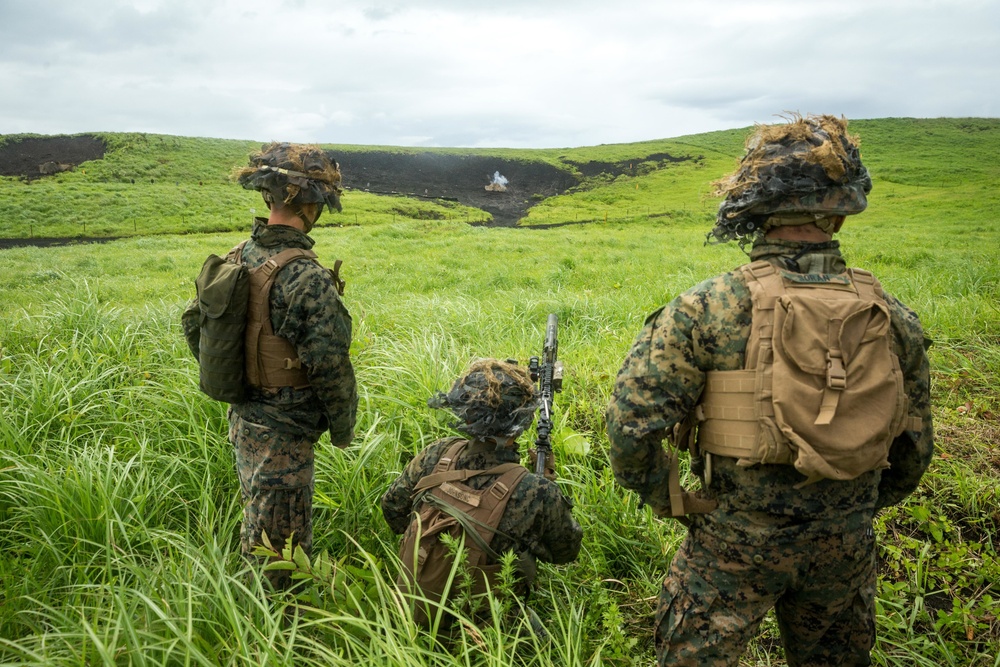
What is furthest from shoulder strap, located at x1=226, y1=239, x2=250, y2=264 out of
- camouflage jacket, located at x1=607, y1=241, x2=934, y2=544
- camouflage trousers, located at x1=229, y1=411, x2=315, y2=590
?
camouflage jacket, located at x1=607, y1=241, x2=934, y2=544

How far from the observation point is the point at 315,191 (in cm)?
266

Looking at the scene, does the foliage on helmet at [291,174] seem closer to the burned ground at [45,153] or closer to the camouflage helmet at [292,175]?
the camouflage helmet at [292,175]

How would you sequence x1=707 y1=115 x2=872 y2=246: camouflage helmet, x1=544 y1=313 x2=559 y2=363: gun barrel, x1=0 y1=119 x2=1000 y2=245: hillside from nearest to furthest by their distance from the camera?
x1=707 y1=115 x2=872 y2=246: camouflage helmet, x1=544 y1=313 x2=559 y2=363: gun barrel, x1=0 y1=119 x2=1000 y2=245: hillside

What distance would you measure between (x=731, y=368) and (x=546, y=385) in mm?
1128

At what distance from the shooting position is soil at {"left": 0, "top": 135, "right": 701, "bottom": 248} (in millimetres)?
48062

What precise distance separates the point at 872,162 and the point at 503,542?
180ft

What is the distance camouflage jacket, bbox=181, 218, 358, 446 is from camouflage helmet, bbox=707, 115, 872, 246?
1.67 m

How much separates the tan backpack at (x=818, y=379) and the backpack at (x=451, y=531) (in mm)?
908

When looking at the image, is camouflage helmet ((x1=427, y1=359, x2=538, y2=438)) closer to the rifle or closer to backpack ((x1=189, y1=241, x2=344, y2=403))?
the rifle

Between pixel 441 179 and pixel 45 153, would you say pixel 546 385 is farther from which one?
pixel 45 153

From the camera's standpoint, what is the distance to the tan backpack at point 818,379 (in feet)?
5.30

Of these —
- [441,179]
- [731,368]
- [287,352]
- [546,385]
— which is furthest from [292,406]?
[441,179]

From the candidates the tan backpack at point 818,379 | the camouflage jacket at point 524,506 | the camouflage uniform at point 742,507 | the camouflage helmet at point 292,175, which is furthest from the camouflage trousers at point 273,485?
the tan backpack at point 818,379

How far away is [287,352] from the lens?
2.60 meters
